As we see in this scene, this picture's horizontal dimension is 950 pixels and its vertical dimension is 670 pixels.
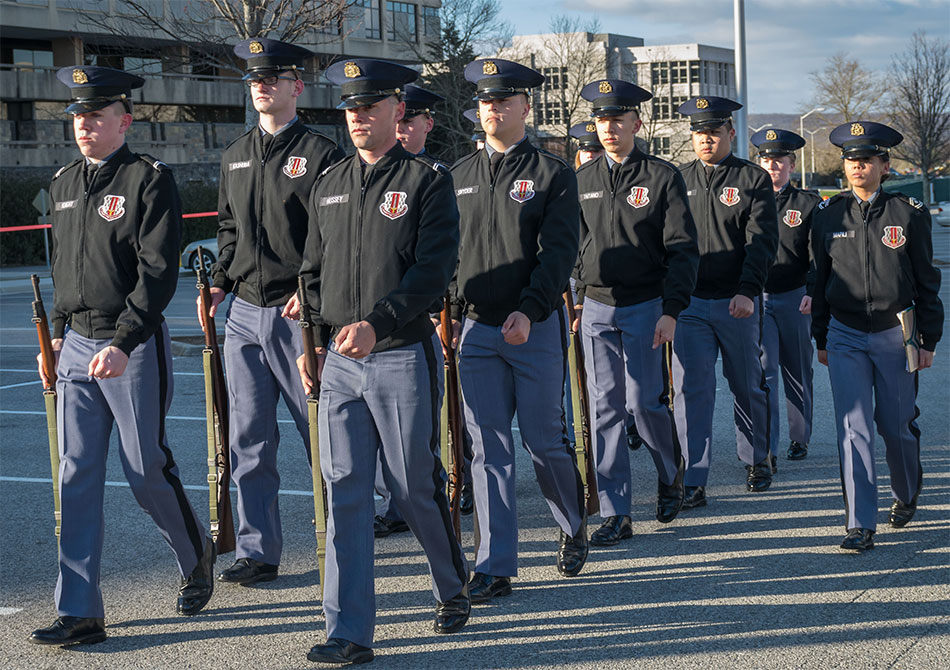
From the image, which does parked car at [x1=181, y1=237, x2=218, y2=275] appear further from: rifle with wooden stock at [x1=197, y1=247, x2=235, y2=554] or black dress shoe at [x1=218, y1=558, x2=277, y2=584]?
black dress shoe at [x1=218, y1=558, x2=277, y2=584]

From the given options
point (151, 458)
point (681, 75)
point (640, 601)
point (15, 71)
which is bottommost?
point (640, 601)

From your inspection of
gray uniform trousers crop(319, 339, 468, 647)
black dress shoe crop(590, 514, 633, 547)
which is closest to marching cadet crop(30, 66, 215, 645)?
gray uniform trousers crop(319, 339, 468, 647)

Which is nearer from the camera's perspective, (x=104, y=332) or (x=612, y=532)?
(x=104, y=332)

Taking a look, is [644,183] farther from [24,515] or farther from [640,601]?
[24,515]

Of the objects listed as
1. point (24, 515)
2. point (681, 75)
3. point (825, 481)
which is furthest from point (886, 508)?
point (681, 75)

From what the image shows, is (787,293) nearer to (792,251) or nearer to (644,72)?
(792,251)

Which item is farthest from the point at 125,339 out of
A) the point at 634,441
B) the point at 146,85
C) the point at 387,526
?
the point at 146,85

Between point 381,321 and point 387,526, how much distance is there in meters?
2.54

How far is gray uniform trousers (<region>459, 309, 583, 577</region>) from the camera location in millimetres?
5816

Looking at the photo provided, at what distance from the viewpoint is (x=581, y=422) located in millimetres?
6941

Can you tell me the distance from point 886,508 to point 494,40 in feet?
160

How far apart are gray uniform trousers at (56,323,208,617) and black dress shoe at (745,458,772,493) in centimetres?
381

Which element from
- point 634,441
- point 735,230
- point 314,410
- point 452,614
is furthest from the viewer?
point 634,441

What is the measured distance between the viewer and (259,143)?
627 centimetres
